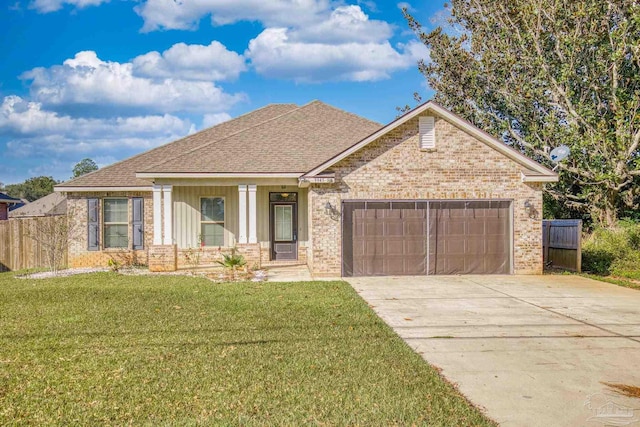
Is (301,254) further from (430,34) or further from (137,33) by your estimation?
(430,34)

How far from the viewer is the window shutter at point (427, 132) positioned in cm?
1375

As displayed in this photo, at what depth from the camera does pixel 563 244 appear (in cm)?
1580

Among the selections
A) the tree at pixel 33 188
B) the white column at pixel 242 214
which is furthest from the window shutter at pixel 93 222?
the tree at pixel 33 188

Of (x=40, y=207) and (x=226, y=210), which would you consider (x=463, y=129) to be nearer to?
(x=226, y=210)

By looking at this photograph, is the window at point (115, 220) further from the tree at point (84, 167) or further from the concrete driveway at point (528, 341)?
the tree at point (84, 167)

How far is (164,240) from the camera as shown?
1517 centimetres

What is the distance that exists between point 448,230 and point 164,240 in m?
8.34

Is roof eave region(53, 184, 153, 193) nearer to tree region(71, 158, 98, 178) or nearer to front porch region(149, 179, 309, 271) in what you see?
front porch region(149, 179, 309, 271)

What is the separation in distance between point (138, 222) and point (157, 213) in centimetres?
211

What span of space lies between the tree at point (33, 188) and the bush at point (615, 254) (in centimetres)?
8808

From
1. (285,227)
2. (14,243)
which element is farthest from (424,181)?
(14,243)

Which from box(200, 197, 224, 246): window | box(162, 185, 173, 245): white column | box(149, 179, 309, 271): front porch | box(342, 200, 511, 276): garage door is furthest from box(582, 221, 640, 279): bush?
box(162, 185, 173, 245): white column

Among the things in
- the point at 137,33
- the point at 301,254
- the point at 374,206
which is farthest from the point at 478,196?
the point at 137,33

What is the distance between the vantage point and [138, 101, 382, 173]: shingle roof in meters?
15.2
